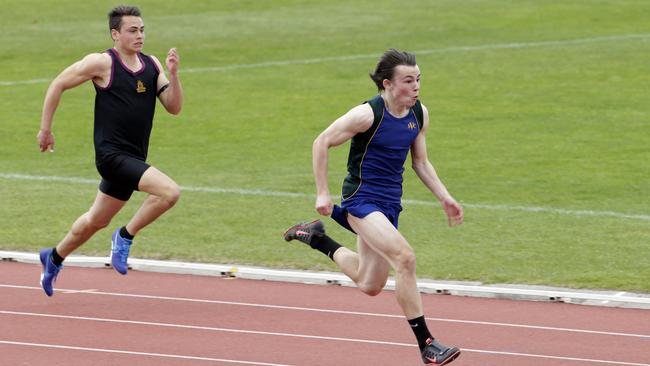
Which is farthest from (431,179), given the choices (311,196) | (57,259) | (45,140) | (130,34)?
(311,196)

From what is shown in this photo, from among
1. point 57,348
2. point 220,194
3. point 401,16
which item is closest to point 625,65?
point 401,16

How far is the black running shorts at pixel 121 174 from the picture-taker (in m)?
10.5

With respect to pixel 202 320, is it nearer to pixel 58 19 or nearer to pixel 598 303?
pixel 598 303

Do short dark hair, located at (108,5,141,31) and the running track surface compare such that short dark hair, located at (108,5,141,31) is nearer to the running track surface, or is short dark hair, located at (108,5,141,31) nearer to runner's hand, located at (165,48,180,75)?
runner's hand, located at (165,48,180,75)

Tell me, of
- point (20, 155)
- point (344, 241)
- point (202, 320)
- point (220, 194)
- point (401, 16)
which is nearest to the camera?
point (202, 320)

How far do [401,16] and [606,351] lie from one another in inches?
874

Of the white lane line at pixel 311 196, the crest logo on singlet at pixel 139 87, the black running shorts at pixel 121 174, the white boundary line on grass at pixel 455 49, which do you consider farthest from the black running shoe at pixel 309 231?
the white boundary line on grass at pixel 455 49

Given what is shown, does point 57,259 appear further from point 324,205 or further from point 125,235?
point 324,205

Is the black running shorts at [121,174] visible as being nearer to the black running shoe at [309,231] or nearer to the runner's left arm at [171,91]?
the runner's left arm at [171,91]

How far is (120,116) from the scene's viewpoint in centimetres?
1069

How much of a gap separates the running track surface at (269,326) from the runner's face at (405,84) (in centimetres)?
169

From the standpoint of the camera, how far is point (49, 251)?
10977 millimetres

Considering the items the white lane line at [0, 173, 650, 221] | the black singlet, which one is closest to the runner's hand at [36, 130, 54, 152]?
the black singlet

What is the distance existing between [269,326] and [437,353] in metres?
1.81
